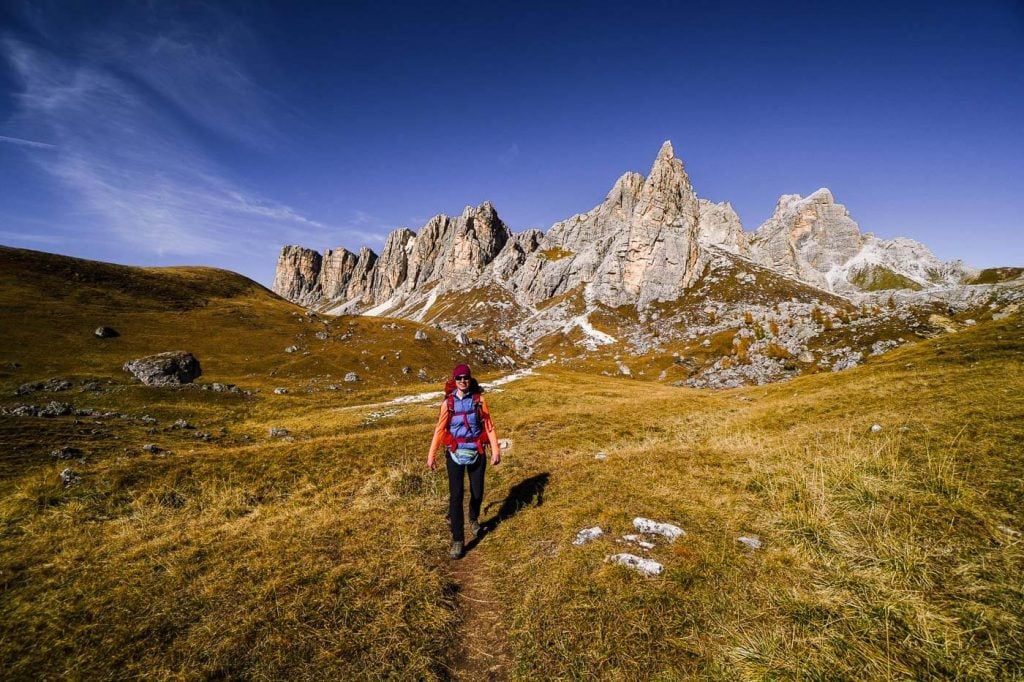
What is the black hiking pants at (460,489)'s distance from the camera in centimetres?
974

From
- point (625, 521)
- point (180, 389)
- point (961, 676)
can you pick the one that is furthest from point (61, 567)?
point (180, 389)

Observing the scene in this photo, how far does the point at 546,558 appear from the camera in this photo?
839cm

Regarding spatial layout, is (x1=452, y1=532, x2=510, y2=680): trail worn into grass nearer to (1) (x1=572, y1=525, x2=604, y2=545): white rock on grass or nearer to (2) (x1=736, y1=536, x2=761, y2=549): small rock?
(1) (x1=572, y1=525, x2=604, y2=545): white rock on grass

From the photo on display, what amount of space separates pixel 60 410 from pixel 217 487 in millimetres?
22509

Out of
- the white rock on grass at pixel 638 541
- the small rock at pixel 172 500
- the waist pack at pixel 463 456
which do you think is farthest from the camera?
the small rock at pixel 172 500

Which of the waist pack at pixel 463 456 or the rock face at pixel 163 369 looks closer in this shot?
the waist pack at pixel 463 456

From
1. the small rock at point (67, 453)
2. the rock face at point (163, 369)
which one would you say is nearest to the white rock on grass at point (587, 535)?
the small rock at point (67, 453)

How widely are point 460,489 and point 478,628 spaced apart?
3444 mm

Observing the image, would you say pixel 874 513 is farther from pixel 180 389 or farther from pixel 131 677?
pixel 180 389

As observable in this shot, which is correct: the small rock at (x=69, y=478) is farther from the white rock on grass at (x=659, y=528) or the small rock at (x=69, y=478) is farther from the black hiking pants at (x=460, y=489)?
the white rock on grass at (x=659, y=528)

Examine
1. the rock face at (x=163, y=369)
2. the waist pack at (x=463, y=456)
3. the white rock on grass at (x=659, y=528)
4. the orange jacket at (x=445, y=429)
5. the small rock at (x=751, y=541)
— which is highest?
the orange jacket at (x=445, y=429)

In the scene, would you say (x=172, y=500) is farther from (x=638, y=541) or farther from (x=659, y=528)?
(x=659, y=528)

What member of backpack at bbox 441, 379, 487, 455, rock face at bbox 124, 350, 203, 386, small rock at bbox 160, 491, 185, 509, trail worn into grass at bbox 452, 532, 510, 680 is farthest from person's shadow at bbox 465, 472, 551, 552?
rock face at bbox 124, 350, 203, 386

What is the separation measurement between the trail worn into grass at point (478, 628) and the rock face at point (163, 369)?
56990 mm
